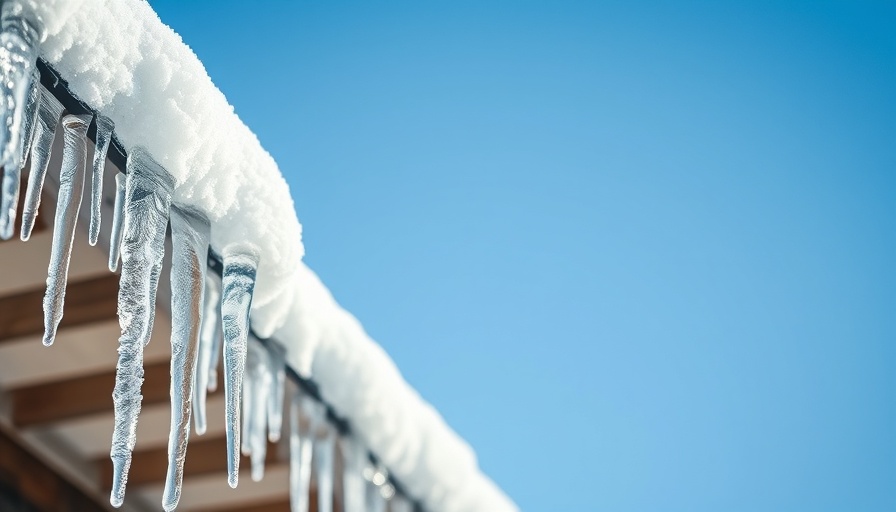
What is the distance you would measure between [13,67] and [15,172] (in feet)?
0.38

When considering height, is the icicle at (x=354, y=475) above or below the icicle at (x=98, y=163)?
above

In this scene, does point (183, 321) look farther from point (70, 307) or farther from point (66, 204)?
point (70, 307)

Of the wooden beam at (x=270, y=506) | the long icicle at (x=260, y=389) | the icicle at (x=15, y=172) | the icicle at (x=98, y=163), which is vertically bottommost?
the icicle at (x=15, y=172)

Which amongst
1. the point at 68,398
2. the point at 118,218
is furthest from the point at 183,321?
the point at 68,398

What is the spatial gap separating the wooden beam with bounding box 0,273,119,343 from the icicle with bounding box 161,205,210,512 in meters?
0.55

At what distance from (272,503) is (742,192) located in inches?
3393

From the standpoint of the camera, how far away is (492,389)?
92375 millimetres

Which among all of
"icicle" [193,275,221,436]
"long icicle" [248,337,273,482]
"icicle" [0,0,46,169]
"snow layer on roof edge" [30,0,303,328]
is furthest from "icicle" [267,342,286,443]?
"icicle" [0,0,46,169]

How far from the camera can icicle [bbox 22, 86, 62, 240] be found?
4.01 feet

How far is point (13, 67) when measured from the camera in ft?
3.53

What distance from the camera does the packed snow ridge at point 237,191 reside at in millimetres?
1160

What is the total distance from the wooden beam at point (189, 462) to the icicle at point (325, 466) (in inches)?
11.9

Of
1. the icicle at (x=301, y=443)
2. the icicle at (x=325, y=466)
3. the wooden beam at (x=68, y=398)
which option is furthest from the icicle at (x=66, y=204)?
the wooden beam at (x=68, y=398)

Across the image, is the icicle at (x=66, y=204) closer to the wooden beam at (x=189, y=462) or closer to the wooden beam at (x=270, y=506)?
the wooden beam at (x=189, y=462)
